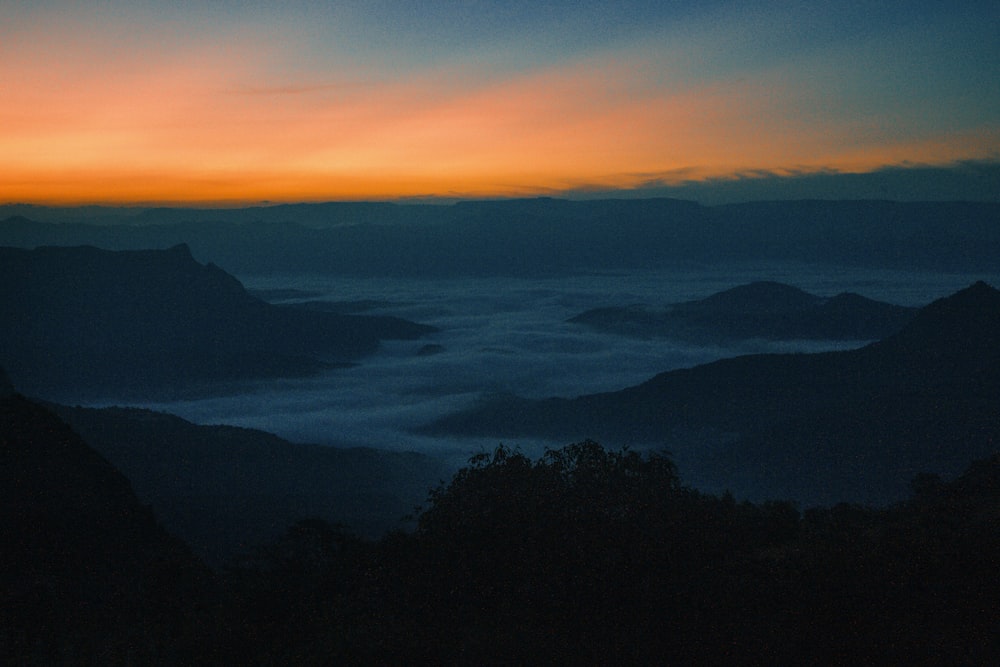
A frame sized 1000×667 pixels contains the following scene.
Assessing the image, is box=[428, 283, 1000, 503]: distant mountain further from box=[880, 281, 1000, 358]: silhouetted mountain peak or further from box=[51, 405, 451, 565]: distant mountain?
box=[51, 405, 451, 565]: distant mountain

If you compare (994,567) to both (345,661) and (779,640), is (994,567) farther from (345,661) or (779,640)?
(345,661)

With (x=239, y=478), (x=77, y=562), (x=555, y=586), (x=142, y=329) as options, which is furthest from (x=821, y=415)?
(x=142, y=329)

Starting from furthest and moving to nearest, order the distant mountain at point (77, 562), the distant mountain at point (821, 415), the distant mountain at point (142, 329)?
1. the distant mountain at point (142, 329)
2. the distant mountain at point (821, 415)
3. the distant mountain at point (77, 562)

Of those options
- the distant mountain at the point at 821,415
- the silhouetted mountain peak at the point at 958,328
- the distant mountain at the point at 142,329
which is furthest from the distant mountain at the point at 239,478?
the distant mountain at the point at 142,329

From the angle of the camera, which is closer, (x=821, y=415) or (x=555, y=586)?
(x=555, y=586)

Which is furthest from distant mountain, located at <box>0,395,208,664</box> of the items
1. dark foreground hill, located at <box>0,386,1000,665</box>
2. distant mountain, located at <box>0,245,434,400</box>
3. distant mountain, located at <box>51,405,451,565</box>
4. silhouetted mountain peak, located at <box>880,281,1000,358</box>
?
distant mountain, located at <box>0,245,434,400</box>

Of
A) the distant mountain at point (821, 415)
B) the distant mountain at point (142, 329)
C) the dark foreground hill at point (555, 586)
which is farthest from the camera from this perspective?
the distant mountain at point (142, 329)

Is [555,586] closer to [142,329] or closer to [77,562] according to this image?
[77,562]

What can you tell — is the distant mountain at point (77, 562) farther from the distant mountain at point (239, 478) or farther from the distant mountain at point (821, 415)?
the distant mountain at point (821, 415)
